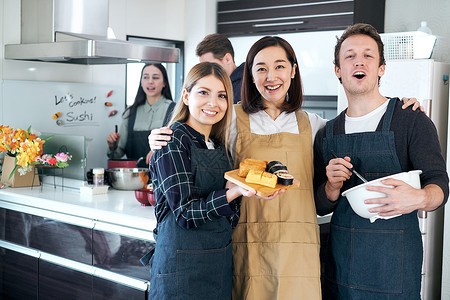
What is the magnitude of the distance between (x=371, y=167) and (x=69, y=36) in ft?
7.74

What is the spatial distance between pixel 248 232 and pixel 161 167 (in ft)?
1.32

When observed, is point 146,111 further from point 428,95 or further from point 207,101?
point 207,101

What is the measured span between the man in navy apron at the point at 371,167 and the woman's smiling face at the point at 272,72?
194 mm

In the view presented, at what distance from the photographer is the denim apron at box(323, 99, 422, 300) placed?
181cm

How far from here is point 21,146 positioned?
322 cm

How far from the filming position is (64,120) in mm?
4047

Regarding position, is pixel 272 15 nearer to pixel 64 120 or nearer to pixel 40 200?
pixel 64 120

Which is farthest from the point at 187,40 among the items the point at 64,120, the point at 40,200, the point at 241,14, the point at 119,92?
the point at 40,200

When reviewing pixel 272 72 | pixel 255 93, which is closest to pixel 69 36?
pixel 255 93

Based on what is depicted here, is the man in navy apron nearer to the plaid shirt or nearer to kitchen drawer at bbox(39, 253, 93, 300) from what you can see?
the plaid shirt

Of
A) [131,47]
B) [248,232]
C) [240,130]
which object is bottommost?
[248,232]

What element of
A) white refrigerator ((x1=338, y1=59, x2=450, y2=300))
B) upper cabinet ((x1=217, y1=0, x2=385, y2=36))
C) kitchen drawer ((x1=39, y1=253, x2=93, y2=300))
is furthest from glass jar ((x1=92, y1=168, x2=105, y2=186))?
upper cabinet ((x1=217, y1=0, x2=385, y2=36))

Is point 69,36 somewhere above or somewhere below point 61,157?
above

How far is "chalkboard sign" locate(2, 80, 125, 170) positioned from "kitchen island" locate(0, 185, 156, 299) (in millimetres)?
667
